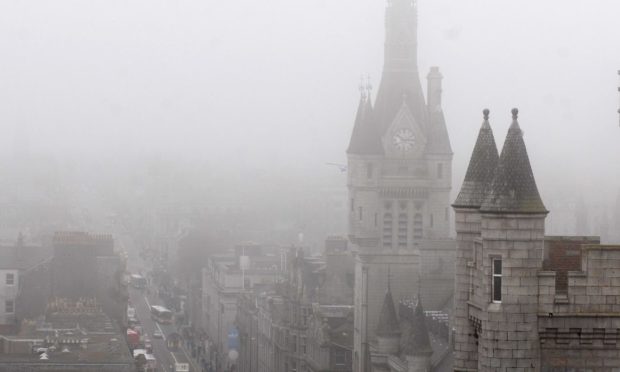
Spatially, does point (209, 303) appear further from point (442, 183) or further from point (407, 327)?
point (407, 327)

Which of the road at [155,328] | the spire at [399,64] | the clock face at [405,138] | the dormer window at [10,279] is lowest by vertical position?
the road at [155,328]

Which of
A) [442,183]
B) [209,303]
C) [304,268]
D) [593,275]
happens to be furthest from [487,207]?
[209,303]

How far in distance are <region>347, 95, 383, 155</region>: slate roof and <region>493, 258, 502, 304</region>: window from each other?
70.0 meters

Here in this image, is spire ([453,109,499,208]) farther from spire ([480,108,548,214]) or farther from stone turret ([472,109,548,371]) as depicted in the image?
stone turret ([472,109,548,371])

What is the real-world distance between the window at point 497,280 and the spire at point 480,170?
243 cm

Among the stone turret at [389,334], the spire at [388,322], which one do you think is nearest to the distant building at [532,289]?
the stone turret at [389,334]

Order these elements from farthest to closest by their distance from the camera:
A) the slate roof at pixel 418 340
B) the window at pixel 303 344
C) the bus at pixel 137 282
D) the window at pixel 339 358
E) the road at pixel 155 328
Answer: the bus at pixel 137 282 < the road at pixel 155 328 < the window at pixel 303 344 < the window at pixel 339 358 < the slate roof at pixel 418 340

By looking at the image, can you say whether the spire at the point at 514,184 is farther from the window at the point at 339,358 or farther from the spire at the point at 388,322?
the window at the point at 339,358

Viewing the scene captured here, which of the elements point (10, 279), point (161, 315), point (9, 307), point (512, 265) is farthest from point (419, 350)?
point (161, 315)

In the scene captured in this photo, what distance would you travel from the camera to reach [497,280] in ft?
81.4

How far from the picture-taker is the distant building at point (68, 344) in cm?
6669

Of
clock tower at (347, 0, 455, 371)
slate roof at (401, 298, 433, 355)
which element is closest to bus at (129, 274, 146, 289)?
clock tower at (347, 0, 455, 371)

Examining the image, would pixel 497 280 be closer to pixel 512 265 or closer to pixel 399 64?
pixel 512 265

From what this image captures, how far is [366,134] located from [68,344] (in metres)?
26.3
